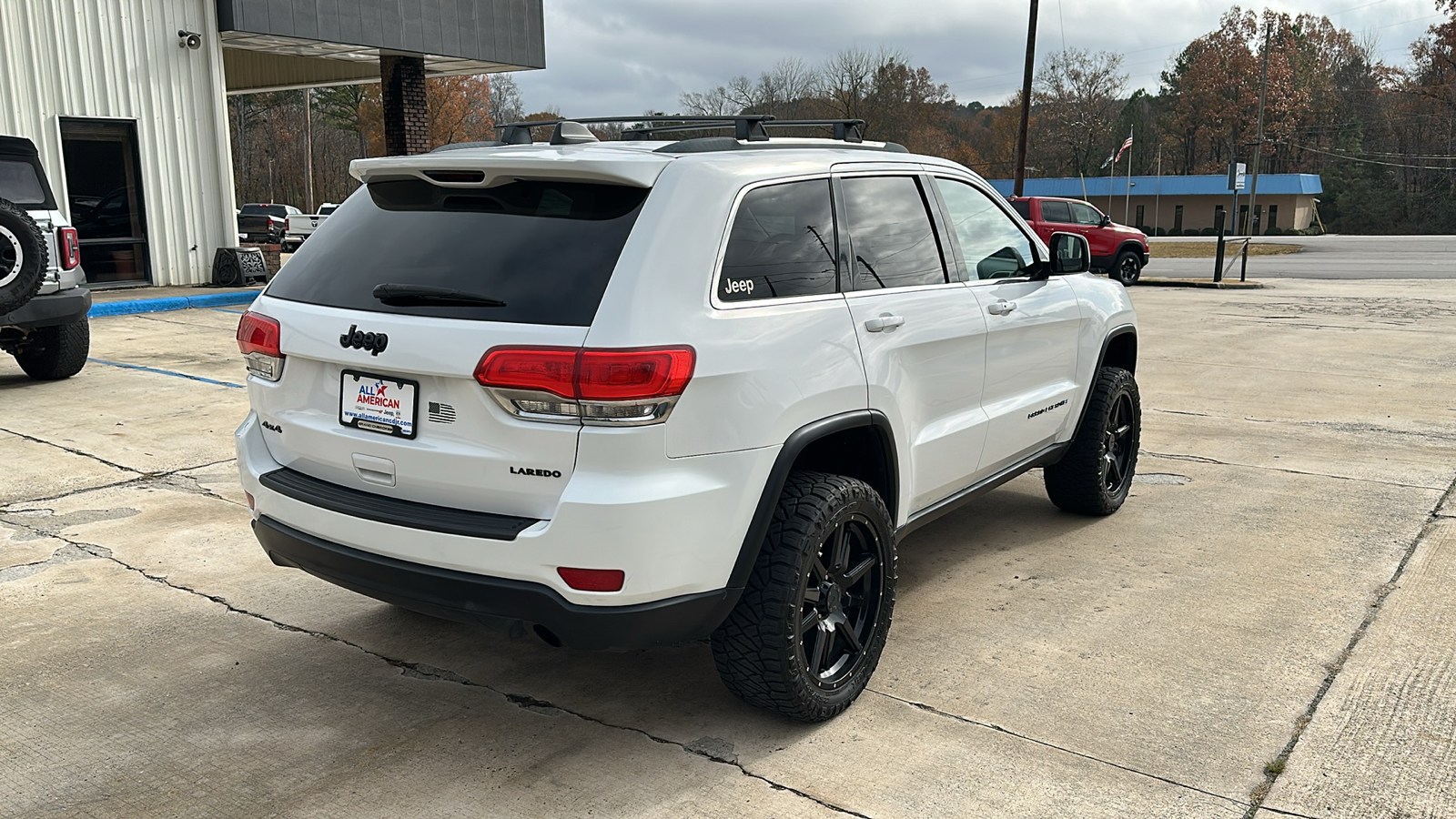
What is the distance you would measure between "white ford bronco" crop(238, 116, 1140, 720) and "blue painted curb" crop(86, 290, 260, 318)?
1208 cm

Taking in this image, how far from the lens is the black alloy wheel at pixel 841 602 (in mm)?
3484

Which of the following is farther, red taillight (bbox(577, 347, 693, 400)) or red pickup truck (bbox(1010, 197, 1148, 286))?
red pickup truck (bbox(1010, 197, 1148, 286))

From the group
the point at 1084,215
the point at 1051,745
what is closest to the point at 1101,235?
the point at 1084,215

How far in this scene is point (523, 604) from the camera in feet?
9.77

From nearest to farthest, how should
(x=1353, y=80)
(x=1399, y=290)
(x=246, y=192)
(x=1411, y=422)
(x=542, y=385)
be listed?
(x=542, y=385), (x=1411, y=422), (x=1399, y=290), (x=246, y=192), (x=1353, y=80)

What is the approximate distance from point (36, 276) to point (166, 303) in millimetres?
7477

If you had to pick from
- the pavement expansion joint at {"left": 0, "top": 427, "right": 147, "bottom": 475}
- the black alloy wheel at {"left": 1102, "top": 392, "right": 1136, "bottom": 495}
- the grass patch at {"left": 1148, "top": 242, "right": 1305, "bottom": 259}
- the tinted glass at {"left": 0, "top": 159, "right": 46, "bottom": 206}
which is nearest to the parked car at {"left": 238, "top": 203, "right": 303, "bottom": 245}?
the tinted glass at {"left": 0, "top": 159, "right": 46, "bottom": 206}

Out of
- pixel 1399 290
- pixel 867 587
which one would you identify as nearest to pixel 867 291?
pixel 867 587

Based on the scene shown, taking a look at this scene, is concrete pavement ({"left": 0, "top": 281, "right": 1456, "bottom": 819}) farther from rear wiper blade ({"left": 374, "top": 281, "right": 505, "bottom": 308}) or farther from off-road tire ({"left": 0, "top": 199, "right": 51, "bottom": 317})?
off-road tire ({"left": 0, "top": 199, "right": 51, "bottom": 317})

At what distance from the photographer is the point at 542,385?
2.88m

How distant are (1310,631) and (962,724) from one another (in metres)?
1.67

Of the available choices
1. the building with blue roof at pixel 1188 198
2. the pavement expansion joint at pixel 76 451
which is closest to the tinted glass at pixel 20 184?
the pavement expansion joint at pixel 76 451

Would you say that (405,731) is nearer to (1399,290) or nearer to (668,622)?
(668,622)

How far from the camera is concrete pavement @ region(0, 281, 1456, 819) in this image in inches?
124
